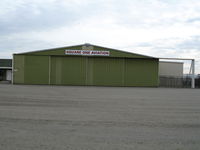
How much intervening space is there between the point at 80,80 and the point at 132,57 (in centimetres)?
A: 918

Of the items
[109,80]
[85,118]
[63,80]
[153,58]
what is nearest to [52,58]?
[63,80]

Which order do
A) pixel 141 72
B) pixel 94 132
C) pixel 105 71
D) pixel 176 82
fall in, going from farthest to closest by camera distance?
1. pixel 176 82
2. pixel 141 72
3. pixel 105 71
4. pixel 94 132

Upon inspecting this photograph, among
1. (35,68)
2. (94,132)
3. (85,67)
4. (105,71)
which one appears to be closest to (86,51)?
(85,67)

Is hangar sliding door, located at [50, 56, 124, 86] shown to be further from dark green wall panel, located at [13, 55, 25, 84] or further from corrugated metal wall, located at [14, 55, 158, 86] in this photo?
dark green wall panel, located at [13, 55, 25, 84]

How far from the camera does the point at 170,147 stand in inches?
201

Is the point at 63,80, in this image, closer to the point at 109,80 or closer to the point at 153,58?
the point at 109,80

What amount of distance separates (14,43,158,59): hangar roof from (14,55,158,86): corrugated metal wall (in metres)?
0.69

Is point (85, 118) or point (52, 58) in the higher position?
point (52, 58)

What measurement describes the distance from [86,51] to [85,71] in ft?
10.5

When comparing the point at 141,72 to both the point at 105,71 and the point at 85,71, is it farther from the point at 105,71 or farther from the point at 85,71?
the point at 85,71

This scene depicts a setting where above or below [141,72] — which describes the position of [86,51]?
above

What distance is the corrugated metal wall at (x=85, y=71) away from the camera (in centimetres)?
3406

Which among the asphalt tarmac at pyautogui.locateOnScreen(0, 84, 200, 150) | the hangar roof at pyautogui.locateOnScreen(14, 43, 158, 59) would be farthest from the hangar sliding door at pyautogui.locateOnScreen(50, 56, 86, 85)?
the asphalt tarmac at pyautogui.locateOnScreen(0, 84, 200, 150)

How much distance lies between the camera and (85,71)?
34.6m
